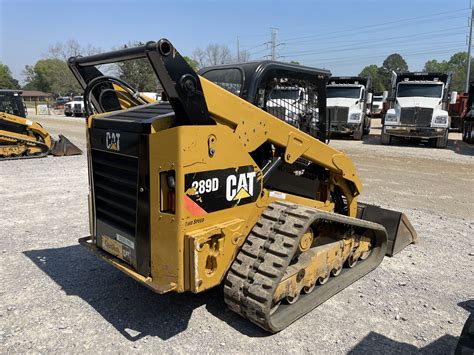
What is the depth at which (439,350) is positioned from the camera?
319 cm

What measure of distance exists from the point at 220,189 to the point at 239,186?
0.22 m

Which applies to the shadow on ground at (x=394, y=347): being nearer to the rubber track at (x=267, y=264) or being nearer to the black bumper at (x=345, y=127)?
the rubber track at (x=267, y=264)

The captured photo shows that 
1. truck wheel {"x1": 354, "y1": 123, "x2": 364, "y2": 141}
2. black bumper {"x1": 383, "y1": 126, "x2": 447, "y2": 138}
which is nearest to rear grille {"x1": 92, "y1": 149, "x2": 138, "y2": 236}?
black bumper {"x1": 383, "y1": 126, "x2": 447, "y2": 138}

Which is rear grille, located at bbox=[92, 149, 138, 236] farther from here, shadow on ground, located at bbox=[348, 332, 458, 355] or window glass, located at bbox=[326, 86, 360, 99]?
window glass, located at bbox=[326, 86, 360, 99]

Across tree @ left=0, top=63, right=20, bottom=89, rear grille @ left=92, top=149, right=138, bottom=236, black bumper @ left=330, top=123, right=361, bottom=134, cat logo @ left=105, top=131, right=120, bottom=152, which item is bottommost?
black bumper @ left=330, top=123, right=361, bottom=134

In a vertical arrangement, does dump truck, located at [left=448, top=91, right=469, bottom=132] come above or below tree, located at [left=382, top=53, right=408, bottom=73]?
below

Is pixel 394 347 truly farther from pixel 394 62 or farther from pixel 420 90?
pixel 394 62

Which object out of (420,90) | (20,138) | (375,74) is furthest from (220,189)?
(375,74)

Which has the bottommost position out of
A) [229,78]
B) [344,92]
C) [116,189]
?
[116,189]

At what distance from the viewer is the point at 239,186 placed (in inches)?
130

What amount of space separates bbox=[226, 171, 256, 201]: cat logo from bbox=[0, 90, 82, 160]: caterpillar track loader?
11957 millimetres

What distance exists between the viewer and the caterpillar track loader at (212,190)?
9.57 ft

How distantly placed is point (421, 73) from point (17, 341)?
17698 mm

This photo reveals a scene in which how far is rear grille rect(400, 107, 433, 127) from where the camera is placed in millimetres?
15820
